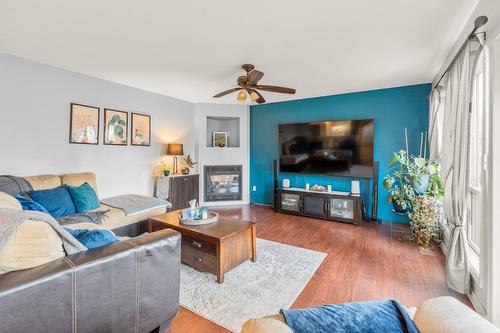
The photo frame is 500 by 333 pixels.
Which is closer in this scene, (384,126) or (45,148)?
(45,148)

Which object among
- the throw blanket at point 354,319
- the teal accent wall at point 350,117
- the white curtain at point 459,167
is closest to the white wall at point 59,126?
the teal accent wall at point 350,117

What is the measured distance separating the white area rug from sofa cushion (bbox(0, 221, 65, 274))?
44.7 inches

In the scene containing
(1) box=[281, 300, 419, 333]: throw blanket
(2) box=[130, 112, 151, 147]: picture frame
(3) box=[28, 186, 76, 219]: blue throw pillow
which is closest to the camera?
(1) box=[281, 300, 419, 333]: throw blanket

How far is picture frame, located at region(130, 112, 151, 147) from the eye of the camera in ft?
14.0

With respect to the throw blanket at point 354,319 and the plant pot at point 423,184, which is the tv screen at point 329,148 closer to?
the plant pot at point 423,184

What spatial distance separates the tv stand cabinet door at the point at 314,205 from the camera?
4363 mm

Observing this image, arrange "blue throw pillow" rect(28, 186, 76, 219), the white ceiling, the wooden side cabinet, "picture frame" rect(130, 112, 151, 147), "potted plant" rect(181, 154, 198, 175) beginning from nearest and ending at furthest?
the white ceiling
"blue throw pillow" rect(28, 186, 76, 219)
"picture frame" rect(130, 112, 151, 147)
the wooden side cabinet
"potted plant" rect(181, 154, 198, 175)

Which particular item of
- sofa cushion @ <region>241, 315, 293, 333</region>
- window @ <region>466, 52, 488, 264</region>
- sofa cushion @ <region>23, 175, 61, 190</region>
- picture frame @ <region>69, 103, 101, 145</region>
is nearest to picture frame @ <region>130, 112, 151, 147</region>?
picture frame @ <region>69, 103, 101, 145</region>

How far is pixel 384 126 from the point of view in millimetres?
4238

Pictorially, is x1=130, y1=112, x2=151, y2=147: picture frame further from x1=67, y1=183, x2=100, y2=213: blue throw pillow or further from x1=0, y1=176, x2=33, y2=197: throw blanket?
x1=0, y1=176, x2=33, y2=197: throw blanket

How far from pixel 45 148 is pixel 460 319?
431 cm

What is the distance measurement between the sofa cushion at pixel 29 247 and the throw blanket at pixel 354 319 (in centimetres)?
116

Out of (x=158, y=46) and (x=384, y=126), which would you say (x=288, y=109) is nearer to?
(x=384, y=126)

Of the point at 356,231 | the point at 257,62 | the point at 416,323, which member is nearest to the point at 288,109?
the point at 257,62
